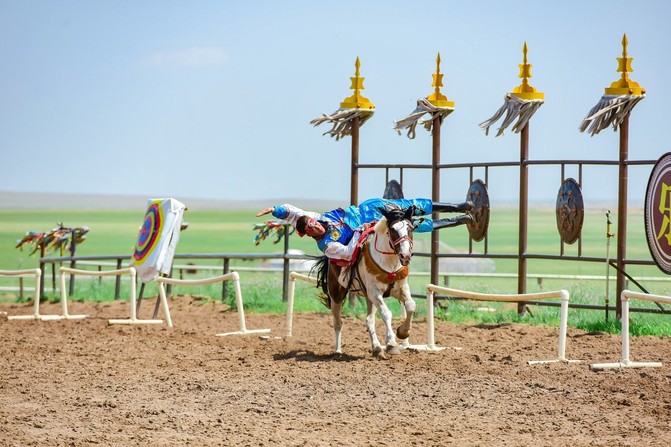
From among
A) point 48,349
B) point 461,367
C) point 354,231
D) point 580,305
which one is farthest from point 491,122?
point 48,349

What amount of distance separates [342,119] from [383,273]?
19.6 feet

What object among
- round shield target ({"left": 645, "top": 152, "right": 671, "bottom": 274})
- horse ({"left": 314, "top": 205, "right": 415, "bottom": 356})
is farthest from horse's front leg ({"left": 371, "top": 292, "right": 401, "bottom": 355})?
round shield target ({"left": 645, "top": 152, "right": 671, "bottom": 274})

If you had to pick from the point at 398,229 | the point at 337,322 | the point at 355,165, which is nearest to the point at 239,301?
the point at 337,322

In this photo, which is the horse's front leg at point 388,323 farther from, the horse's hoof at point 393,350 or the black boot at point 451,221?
the black boot at point 451,221

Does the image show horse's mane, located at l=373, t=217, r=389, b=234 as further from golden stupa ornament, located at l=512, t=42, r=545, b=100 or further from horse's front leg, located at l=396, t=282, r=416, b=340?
golden stupa ornament, located at l=512, t=42, r=545, b=100

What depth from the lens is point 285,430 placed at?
802cm

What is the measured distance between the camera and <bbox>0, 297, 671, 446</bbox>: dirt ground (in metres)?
7.83

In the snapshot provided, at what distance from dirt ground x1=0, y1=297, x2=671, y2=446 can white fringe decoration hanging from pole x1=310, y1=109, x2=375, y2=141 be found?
412 centimetres

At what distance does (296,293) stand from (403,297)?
8.78 metres

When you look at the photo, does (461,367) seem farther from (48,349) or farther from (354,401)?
(48,349)

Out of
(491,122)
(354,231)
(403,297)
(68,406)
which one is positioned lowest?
(68,406)

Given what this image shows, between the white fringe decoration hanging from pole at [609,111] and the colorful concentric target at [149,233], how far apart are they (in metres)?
6.38

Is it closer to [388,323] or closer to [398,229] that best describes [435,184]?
[388,323]

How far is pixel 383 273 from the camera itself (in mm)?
11023
